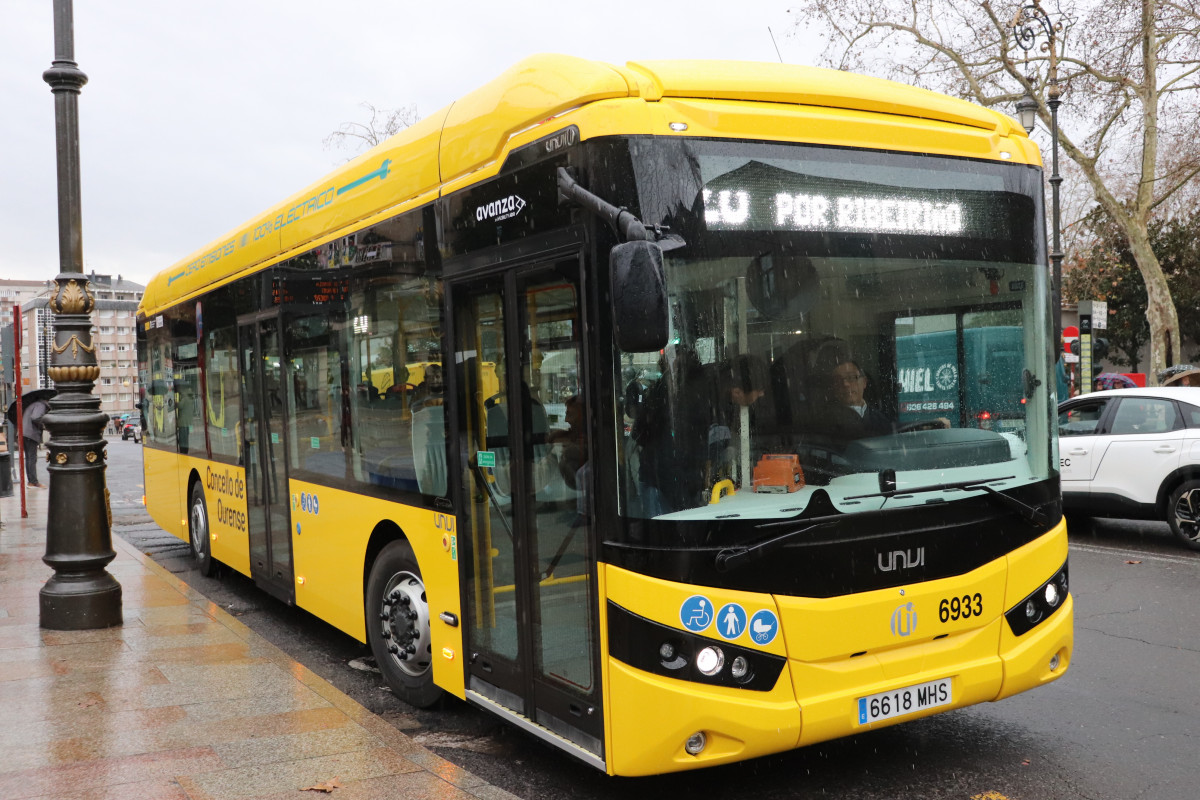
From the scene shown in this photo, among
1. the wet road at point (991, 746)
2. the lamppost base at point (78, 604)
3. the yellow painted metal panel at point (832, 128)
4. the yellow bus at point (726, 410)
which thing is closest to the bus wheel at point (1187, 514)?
the wet road at point (991, 746)

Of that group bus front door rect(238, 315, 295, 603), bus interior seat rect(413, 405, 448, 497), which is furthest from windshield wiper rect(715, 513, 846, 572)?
bus front door rect(238, 315, 295, 603)

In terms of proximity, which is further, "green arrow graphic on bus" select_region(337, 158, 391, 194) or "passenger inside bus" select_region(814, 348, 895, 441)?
"green arrow graphic on bus" select_region(337, 158, 391, 194)

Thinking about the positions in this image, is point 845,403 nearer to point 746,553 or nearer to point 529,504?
point 746,553

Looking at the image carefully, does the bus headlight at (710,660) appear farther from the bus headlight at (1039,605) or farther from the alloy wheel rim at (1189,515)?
the alloy wheel rim at (1189,515)

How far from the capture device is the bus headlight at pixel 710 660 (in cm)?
378

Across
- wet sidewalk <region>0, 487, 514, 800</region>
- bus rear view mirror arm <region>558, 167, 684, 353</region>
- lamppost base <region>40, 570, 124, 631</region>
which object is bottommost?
wet sidewalk <region>0, 487, 514, 800</region>

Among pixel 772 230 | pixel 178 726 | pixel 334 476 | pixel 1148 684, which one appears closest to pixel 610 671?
pixel 772 230

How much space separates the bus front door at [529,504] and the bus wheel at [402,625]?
652mm

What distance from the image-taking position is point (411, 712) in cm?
590

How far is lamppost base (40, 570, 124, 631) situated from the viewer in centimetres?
766

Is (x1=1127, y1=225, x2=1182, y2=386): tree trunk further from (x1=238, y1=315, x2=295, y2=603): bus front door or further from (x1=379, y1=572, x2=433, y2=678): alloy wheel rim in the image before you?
(x1=379, y1=572, x2=433, y2=678): alloy wheel rim

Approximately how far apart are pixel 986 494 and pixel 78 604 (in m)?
6.50

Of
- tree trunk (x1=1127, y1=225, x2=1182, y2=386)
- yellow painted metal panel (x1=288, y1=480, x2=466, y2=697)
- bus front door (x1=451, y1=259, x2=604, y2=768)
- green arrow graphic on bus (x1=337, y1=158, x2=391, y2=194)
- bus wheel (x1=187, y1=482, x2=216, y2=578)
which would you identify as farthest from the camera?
tree trunk (x1=1127, y1=225, x2=1182, y2=386)

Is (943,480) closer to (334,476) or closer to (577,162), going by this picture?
(577,162)
